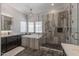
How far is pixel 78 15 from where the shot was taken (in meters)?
1.66

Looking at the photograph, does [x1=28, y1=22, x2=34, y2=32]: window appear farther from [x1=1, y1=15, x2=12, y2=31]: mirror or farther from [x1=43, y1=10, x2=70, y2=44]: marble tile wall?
[x1=1, y1=15, x2=12, y2=31]: mirror

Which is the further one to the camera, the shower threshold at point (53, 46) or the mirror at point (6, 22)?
the shower threshold at point (53, 46)

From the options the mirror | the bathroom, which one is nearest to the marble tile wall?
the bathroom

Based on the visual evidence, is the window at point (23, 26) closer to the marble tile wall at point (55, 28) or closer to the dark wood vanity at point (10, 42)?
the dark wood vanity at point (10, 42)

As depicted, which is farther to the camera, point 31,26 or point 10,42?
point 31,26

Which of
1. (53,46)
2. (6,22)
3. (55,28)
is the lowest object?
(53,46)

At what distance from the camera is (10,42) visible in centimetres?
183

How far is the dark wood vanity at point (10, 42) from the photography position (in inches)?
66.5

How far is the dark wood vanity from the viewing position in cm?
169

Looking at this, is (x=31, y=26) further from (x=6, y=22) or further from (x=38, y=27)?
(x=6, y=22)

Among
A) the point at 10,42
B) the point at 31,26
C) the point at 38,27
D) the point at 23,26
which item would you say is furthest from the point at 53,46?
the point at 10,42

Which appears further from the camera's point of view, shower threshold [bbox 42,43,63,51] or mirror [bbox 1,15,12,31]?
shower threshold [bbox 42,43,63,51]

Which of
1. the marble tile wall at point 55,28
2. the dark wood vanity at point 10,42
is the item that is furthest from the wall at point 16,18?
the marble tile wall at point 55,28

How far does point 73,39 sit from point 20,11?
1200 millimetres
